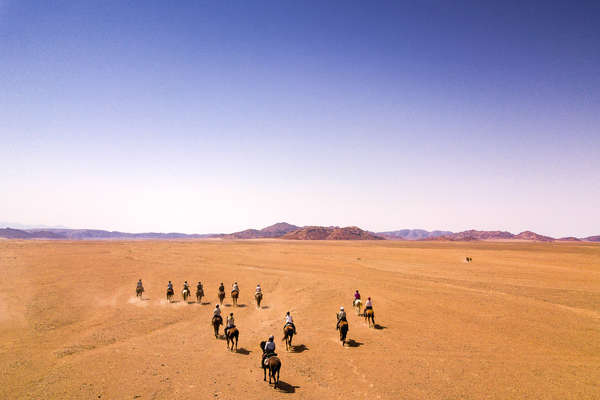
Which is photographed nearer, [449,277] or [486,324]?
[486,324]

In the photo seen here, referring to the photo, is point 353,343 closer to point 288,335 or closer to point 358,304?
point 288,335

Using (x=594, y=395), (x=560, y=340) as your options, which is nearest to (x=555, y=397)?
(x=594, y=395)

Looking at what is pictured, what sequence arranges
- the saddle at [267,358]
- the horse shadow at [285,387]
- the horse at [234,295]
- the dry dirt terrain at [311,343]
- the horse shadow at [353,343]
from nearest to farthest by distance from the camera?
1. the horse shadow at [285,387]
2. the dry dirt terrain at [311,343]
3. the saddle at [267,358]
4. the horse shadow at [353,343]
5. the horse at [234,295]

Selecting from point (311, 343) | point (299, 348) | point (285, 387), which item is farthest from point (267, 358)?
point (311, 343)

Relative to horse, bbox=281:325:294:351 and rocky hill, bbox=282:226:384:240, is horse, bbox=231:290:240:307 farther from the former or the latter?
rocky hill, bbox=282:226:384:240

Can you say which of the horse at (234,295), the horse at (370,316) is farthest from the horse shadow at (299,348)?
the horse at (234,295)

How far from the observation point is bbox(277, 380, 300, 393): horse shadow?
426 inches

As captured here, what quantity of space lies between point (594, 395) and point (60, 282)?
3761 cm

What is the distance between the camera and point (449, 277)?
35.2 m

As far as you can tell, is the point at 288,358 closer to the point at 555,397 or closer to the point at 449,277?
the point at 555,397

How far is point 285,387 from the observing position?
11.0m

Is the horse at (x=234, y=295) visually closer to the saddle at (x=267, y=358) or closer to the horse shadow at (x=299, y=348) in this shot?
the horse shadow at (x=299, y=348)

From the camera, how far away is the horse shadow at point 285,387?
10.8m

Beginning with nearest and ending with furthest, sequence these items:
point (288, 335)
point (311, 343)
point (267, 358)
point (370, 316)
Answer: point (267, 358) < point (288, 335) < point (311, 343) < point (370, 316)
